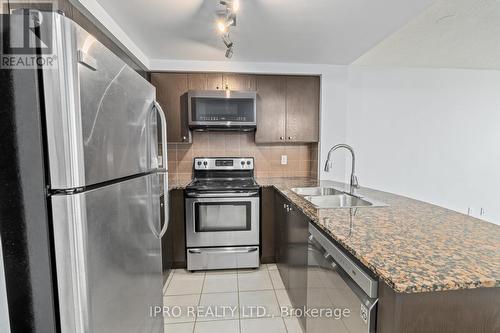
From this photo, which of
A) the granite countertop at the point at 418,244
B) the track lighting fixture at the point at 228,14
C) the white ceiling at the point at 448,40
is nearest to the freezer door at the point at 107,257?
the granite countertop at the point at 418,244

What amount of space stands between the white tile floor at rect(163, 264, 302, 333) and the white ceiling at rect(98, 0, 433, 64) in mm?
2322

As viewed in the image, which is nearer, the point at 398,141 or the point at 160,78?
the point at 160,78

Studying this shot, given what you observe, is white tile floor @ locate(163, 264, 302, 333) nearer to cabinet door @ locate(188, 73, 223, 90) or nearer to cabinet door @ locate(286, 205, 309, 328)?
cabinet door @ locate(286, 205, 309, 328)

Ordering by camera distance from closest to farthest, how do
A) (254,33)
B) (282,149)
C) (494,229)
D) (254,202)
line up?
(494,229) < (254,33) < (254,202) < (282,149)

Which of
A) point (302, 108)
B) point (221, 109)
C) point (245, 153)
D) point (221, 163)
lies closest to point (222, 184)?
point (221, 163)

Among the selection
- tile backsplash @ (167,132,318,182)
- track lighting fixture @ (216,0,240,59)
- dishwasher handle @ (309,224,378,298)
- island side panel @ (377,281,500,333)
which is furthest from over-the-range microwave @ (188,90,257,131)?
island side panel @ (377,281,500,333)

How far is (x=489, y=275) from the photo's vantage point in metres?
0.73

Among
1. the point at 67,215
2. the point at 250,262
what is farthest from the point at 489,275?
the point at 250,262

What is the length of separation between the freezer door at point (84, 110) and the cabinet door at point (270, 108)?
6.24 ft

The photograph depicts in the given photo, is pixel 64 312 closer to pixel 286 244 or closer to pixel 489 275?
pixel 489 275

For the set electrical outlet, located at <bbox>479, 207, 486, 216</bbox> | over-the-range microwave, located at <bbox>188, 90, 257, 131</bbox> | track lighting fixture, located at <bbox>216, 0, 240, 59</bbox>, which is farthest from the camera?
electrical outlet, located at <bbox>479, 207, 486, 216</bbox>

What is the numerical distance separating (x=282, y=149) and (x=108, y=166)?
8.03ft

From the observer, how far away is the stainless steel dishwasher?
846 millimetres

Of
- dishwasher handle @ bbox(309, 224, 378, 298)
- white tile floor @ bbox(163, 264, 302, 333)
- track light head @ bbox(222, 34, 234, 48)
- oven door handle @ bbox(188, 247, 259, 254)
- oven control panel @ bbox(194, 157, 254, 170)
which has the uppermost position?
track light head @ bbox(222, 34, 234, 48)
